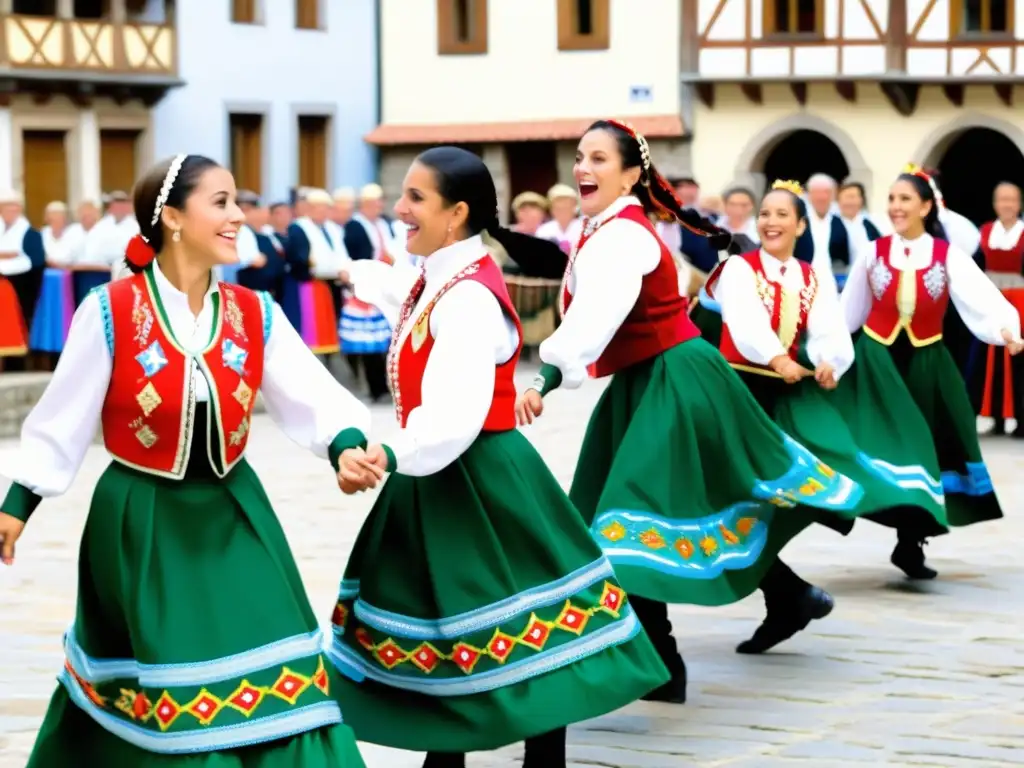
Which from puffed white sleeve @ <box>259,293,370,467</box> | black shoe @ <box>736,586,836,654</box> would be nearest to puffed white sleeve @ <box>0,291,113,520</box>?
puffed white sleeve @ <box>259,293,370,467</box>

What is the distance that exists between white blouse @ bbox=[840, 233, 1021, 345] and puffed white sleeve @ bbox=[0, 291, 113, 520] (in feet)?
14.9

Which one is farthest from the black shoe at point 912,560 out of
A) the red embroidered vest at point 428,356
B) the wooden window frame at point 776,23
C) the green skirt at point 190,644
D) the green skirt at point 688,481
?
the wooden window frame at point 776,23

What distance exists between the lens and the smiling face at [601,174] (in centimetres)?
632

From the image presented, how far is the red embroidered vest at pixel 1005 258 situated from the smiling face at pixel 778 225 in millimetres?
6834

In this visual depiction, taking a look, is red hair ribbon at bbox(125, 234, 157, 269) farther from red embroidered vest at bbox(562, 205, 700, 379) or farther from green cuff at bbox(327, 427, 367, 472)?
red embroidered vest at bbox(562, 205, 700, 379)

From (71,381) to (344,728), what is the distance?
2.90 feet

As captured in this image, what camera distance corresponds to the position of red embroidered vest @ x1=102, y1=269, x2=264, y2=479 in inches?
177

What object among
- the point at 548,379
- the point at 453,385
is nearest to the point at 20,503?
the point at 453,385

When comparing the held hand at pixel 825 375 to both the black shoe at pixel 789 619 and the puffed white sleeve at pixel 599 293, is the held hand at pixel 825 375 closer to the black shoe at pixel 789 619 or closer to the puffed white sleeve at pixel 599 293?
the black shoe at pixel 789 619

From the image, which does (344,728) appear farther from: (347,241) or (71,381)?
(347,241)

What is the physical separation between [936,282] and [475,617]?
414cm

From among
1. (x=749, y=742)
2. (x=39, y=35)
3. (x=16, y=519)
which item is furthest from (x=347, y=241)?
(x=16, y=519)

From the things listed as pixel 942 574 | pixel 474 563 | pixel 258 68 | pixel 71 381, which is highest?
pixel 258 68

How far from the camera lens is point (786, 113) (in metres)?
26.9
